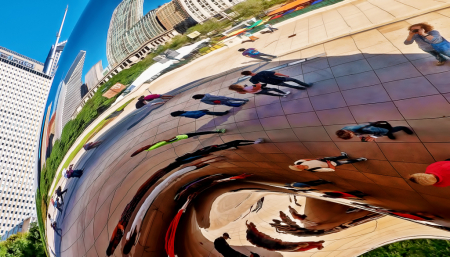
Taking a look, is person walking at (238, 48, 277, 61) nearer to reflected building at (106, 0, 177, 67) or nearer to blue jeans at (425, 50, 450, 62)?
reflected building at (106, 0, 177, 67)

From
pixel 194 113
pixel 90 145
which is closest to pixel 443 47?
pixel 194 113

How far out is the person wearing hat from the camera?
1.65m

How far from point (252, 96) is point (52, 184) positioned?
3.17ft

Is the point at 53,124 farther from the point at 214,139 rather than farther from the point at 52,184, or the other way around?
the point at 214,139

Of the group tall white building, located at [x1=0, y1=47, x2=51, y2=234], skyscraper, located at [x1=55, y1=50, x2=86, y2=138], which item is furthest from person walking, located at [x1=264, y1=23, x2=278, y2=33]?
tall white building, located at [x1=0, y1=47, x2=51, y2=234]

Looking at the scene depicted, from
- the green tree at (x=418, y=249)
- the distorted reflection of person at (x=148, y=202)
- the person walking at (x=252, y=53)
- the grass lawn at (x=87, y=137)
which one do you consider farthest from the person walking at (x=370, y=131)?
the green tree at (x=418, y=249)

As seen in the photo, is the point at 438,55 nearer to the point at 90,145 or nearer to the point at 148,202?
the point at 148,202

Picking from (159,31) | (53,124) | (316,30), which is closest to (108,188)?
(53,124)

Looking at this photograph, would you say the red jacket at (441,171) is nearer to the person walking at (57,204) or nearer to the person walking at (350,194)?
the person walking at (350,194)

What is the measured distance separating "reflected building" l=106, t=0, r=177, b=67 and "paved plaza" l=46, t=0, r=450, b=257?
15cm

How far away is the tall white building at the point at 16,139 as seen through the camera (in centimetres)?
4034

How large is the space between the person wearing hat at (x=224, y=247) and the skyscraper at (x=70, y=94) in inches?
43.6

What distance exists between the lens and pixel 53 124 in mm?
1194

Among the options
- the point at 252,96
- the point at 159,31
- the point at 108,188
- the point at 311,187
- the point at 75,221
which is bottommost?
the point at 311,187
